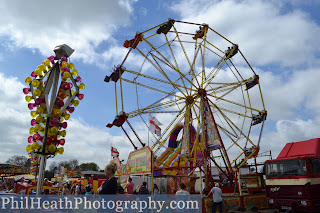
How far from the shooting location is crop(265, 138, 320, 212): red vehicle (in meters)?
9.85

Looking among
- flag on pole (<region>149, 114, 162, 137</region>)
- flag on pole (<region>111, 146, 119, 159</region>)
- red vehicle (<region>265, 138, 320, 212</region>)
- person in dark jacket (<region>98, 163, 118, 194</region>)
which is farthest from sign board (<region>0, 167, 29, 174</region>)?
person in dark jacket (<region>98, 163, 118, 194</region>)

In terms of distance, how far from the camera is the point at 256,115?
19.1 meters

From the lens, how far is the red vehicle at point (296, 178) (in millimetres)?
9852

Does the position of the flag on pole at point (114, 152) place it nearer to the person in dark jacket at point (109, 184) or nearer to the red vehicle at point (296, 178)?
the red vehicle at point (296, 178)

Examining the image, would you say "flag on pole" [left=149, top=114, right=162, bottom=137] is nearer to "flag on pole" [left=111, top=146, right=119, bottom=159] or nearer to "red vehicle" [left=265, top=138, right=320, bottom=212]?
"flag on pole" [left=111, top=146, right=119, bottom=159]

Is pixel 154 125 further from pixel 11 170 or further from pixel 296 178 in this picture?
pixel 11 170

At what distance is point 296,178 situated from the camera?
10.2m

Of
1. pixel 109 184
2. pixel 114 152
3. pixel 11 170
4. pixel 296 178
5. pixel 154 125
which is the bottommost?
pixel 296 178

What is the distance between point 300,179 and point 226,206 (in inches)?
144

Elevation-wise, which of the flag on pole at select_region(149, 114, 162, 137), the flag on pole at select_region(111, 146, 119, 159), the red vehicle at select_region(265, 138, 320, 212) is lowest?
the red vehicle at select_region(265, 138, 320, 212)

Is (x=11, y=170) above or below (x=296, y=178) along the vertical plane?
above

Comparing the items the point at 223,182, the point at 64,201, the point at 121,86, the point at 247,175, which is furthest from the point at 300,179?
the point at 121,86

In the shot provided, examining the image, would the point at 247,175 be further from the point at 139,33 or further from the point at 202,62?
the point at 139,33

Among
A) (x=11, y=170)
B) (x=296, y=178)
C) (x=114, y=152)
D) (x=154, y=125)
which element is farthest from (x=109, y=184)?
(x=11, y=170)
